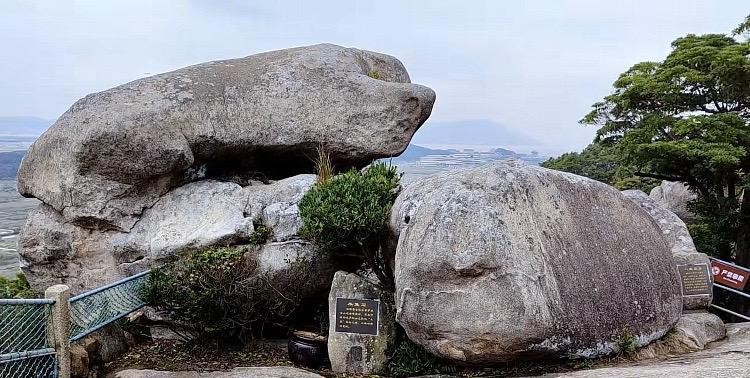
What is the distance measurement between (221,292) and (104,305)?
131 cm

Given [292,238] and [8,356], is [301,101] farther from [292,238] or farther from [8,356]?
[8,356]

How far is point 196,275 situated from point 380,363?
2426mm

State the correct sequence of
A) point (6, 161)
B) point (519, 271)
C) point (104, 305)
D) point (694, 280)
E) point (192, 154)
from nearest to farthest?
point (519, 271) → point (104, 305) → point (694, 280) → point (192, 154) → point (6, 161)

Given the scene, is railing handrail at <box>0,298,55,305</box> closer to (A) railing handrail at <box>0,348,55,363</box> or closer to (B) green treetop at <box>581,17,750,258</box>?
(A) railing handrail at <box>0,348,55,363</box>

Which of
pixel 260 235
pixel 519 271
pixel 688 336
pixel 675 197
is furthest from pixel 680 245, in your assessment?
pixel 675 197

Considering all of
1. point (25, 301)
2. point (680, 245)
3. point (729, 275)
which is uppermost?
point (680, 245)

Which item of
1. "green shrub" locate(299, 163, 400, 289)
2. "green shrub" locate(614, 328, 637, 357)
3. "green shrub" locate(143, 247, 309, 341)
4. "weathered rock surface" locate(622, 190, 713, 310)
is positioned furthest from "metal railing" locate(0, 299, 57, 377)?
"weathered rock surface" locate(622, 190, 713, 310)

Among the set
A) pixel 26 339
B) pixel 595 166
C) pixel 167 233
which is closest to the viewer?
pixel 26 339

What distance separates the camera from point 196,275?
7.25 meters

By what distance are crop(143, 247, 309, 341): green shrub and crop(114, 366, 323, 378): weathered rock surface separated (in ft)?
2.23

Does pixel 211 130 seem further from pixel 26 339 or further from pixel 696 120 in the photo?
pixel 696 120

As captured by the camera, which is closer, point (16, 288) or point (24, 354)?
point (24, 354)

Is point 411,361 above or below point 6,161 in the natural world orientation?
below

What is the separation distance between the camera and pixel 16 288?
9.38 meters
